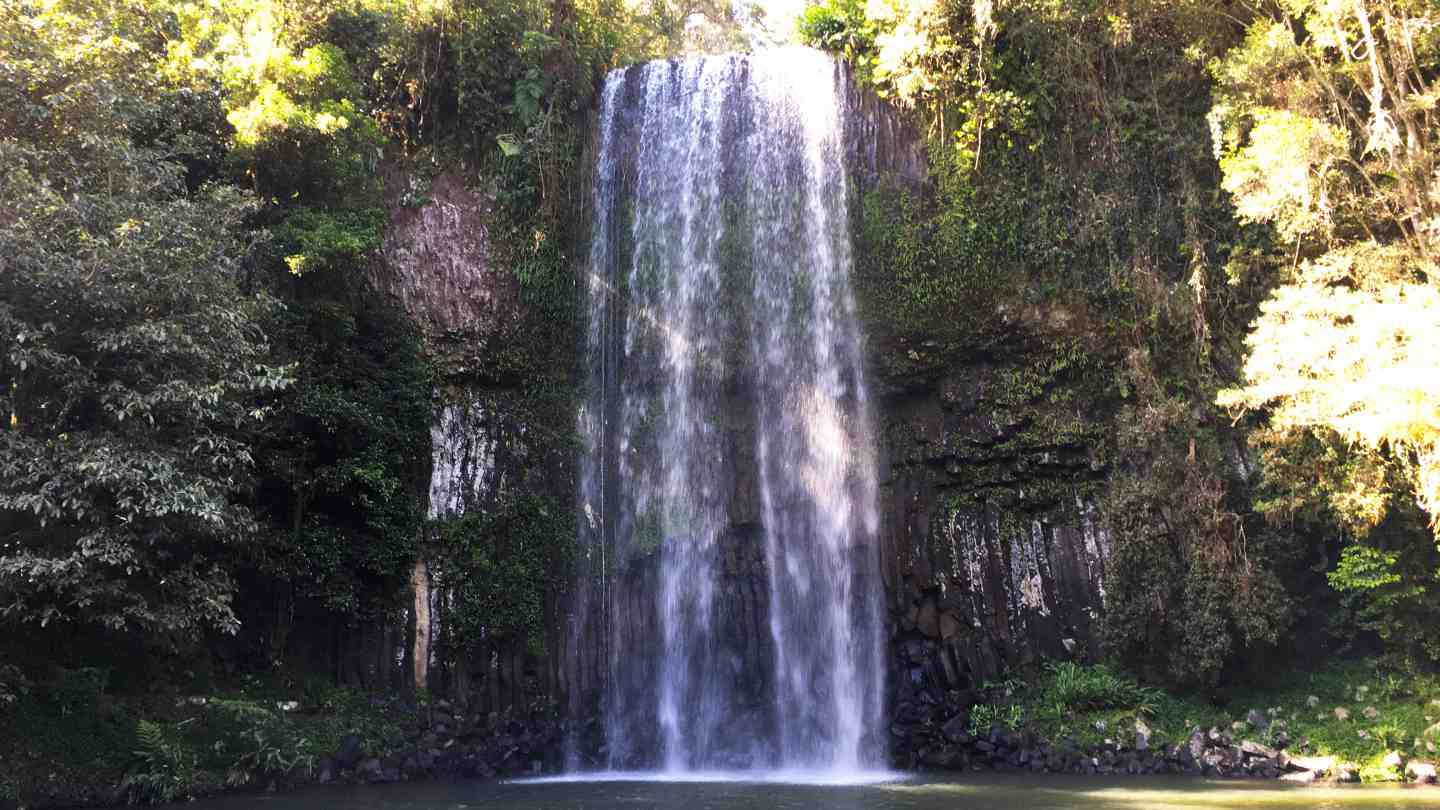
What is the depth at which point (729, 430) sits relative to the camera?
1655cm

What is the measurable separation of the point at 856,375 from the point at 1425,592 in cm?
839

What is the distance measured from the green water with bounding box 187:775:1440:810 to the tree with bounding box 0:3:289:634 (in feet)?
8.72

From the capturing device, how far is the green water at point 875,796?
10203mm

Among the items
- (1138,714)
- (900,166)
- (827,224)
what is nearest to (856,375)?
(827,224)

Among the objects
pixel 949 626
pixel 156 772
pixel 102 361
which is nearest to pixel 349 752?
pixel 156 772

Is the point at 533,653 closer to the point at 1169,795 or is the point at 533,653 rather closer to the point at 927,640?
the point at 927,640

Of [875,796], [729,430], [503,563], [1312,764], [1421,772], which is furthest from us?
[729,430]

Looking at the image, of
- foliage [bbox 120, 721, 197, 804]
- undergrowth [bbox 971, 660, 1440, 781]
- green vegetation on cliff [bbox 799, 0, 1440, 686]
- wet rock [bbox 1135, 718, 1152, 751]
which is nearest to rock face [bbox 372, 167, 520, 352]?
green vegetation on cliff [bbox 799, 0, 1440, 686]

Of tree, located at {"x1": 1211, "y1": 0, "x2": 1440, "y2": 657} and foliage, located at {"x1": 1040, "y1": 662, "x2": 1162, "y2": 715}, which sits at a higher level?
tree, located at {"x1": 1211, "y1": 0, "x2": 1440, "y2": 657}

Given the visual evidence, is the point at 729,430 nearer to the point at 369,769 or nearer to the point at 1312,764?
the point at 369,769

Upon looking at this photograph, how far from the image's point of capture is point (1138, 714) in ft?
45.4

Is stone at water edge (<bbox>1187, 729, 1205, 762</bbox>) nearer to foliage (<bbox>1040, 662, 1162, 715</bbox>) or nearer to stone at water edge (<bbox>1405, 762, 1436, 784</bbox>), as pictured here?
foliage (<bbox>1040, 662, 1162, 715</bbox>)

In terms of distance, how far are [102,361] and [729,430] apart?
8.84 meters

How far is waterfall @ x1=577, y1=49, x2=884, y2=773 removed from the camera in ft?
49.9
